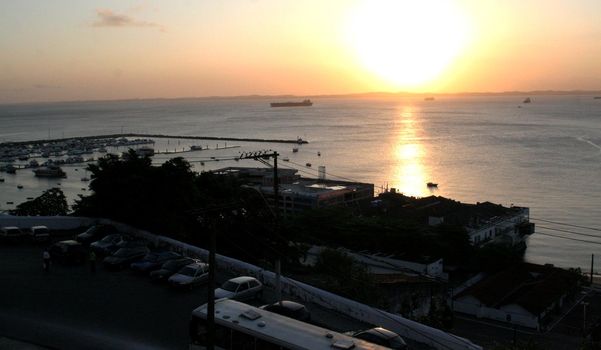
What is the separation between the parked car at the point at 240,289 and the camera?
7.82 metres

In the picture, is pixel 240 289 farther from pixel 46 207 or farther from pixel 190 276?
pixel 46 207

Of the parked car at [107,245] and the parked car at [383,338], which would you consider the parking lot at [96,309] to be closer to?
the parked car at [107,245]

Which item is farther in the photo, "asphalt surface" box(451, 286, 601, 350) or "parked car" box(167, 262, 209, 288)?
"asphalt surface" box(451, 286, 601, 350)

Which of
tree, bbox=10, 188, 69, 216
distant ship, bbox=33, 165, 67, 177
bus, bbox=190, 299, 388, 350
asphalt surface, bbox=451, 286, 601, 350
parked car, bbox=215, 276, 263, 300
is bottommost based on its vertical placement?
distant ship, bbox=33, 165, 67, 177

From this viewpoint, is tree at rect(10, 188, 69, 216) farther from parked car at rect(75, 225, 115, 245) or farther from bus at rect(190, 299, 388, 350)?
bus at rect(190, 299, 388, 350)

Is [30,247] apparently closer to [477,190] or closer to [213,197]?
[213,197]

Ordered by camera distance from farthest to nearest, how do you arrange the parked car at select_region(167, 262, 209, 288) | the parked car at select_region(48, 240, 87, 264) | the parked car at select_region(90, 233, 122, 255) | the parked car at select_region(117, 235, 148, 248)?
1. the parked car at select_region(90, 233, 122, 255)
2. the parked car at select_region(117, 235, 148, 248)
3. the parked car at select_region(48, 240, 87, 264)
4. the parked car at select_region(167, 262, 209, 288)

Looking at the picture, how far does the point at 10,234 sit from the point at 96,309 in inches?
190

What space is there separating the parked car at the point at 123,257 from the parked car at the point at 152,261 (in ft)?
0.73

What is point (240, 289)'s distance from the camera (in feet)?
26.1

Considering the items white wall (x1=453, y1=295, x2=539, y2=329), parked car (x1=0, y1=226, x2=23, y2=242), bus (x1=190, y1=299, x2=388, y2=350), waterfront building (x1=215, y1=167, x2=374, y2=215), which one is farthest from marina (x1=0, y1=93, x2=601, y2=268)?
bus (x1=190, y1=299, x2=388, y2=350)

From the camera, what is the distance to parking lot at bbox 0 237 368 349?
7055 mm

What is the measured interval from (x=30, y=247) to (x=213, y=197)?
4.97 m

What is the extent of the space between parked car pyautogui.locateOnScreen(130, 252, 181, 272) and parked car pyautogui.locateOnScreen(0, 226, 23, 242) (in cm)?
351
